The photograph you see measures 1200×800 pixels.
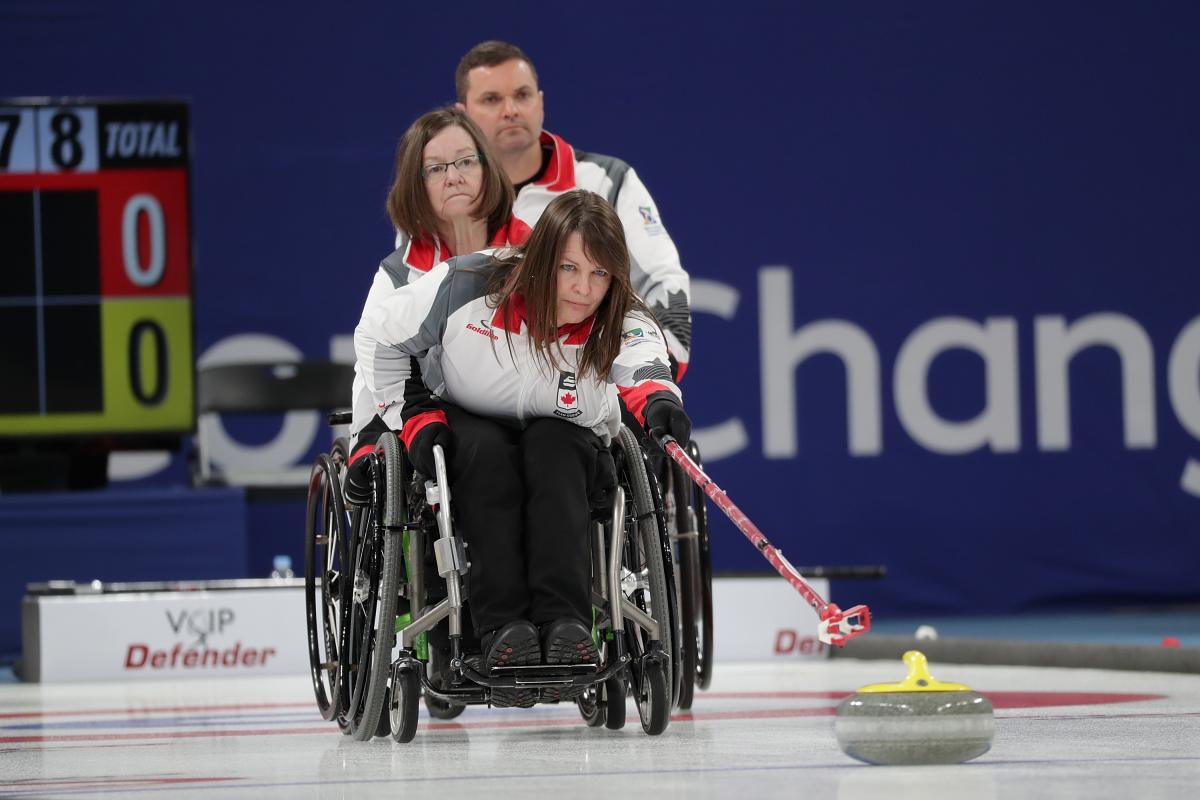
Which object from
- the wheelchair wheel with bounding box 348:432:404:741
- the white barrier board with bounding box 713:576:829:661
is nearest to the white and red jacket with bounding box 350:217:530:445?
the wheelchair wheel with bounding box 348:432:404:741

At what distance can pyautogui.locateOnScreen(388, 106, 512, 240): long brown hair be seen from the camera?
10.7 ft

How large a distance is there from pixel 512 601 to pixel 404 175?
0.87 m

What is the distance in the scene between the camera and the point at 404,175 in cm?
327

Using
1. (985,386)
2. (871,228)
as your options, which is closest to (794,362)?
(871,228)

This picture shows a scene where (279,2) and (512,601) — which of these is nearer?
(512,601)

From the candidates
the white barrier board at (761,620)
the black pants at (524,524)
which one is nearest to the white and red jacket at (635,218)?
the black pants at (524,524)

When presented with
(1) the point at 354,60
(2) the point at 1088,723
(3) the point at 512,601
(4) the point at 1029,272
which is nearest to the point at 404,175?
(3) the point at 512,601

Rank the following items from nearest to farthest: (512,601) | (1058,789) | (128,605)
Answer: (1058,789) → (512,601) → (128,605)

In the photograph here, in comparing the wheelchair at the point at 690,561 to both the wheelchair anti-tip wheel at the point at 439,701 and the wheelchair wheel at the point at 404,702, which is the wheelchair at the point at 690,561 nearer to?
the wheelchair anti-tip wheel at the point at 439,701

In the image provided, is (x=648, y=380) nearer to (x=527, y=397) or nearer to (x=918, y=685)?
(x=527, y=397)

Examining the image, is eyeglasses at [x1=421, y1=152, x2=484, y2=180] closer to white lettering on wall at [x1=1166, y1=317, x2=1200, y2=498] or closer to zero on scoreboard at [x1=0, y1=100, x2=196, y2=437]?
zero on scoreboard at [x1=0, y1=100, x2=196, y2=437]

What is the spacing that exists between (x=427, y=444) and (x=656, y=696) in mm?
518

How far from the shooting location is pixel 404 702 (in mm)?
2861

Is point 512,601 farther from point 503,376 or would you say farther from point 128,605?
point 128,605
